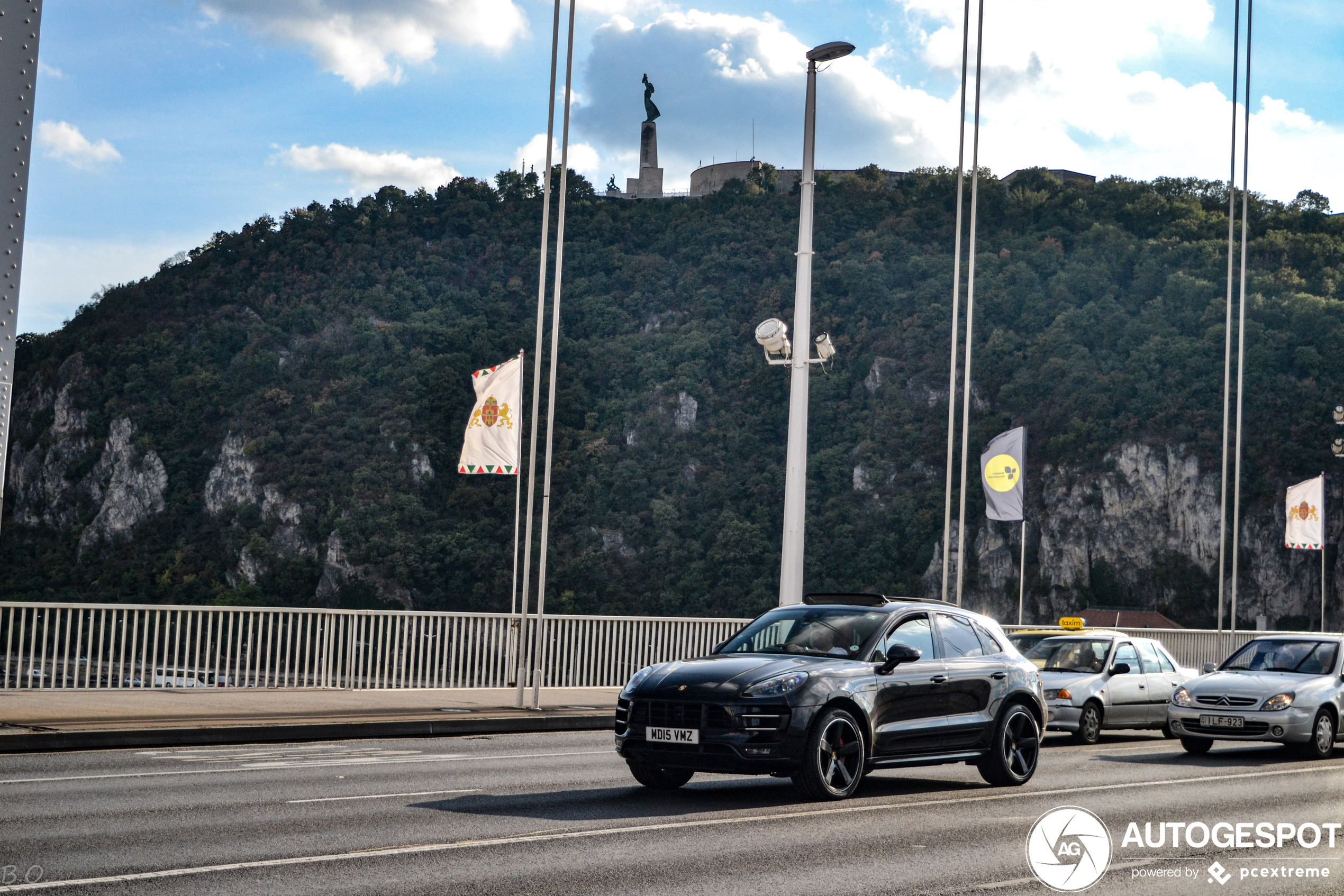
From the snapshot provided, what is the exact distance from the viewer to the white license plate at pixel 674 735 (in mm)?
10078

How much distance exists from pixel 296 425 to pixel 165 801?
112 m

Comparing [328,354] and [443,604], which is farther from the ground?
[328,354]

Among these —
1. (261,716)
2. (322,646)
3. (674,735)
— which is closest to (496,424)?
(322,646)

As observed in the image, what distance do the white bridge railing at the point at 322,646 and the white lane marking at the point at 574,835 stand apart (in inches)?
361

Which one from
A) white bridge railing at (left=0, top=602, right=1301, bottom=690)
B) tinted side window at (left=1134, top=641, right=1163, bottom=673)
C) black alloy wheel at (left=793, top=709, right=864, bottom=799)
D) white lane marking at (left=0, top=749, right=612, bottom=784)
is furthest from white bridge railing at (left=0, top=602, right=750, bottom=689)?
black alloy wheel at (left=793, top=709, right=864, bottom=799)

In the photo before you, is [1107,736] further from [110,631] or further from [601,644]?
[110,631]

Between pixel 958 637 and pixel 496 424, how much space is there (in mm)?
10402

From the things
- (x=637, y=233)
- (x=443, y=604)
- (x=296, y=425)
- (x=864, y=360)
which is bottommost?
(x=443, y=604)

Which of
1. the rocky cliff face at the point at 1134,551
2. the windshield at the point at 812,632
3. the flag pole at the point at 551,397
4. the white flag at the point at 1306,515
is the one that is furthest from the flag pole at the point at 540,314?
the rocky cliff face at the point at 1134,551

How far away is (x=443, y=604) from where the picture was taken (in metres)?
100

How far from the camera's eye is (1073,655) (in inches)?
727

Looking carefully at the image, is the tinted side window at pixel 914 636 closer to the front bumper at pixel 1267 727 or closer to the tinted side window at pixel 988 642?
the tinted side window at pixel 988 642

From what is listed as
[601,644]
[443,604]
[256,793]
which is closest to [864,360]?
[443,604]

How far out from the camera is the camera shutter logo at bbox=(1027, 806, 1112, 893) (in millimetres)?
7566
